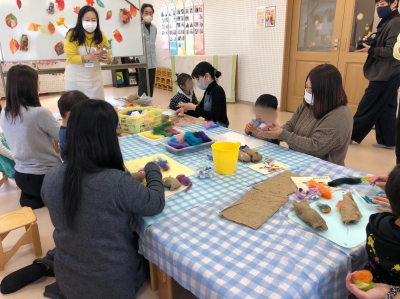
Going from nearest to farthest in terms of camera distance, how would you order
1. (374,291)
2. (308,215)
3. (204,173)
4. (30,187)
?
(374,291)
(308,215)
(204,173)
(30,187)

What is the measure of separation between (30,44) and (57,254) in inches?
119

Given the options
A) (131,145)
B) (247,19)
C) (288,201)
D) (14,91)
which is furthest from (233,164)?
(247,19)

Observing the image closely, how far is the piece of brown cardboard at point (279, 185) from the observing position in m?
1.28

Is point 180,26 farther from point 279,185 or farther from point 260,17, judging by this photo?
point 279,185

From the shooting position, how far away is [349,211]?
1067 millimetres

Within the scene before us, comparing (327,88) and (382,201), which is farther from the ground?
(327,88)

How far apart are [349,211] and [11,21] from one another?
365 cm

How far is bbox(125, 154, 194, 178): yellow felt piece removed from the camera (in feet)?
4.78

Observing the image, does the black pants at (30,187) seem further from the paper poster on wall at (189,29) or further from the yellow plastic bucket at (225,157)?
the paper poster on wall at (189,29)

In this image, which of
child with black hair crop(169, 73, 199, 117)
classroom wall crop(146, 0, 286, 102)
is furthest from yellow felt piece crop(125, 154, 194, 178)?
classroom wall crop(146, 0, 286, 102)

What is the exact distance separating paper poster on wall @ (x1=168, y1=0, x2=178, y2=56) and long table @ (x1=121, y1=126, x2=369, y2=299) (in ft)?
21.3

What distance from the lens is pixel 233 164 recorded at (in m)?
1.43

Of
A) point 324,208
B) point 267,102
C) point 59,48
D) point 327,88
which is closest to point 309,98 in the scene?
point 327,88

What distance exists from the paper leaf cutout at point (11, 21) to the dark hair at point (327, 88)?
3111mm
